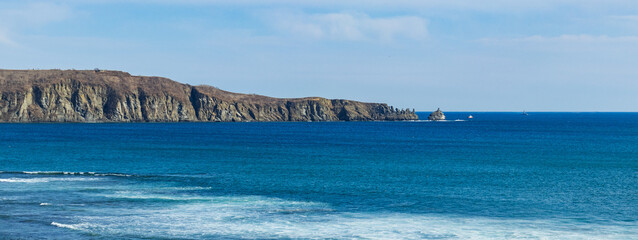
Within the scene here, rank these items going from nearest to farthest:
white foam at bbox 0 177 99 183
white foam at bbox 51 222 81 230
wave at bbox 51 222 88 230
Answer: wave at bbox 51 222 88 230
white foam at bbox 51 222 81 230
white foam at bbox 0 177 99 183

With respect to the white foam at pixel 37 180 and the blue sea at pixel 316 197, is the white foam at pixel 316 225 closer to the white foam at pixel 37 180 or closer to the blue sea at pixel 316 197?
the blue sea at pixel 316 197

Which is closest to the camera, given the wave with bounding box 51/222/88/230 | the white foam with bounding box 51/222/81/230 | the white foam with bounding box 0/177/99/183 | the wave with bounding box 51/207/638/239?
the wave with bounding box 51/207/638/239

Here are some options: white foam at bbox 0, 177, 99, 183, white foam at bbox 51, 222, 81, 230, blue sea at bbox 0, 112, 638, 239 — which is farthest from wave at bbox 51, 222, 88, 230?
white foam at bbox 0, 177, 99, 183

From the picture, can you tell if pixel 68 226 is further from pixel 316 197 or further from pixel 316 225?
pixel 316 197

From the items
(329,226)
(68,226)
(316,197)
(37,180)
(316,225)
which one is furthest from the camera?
(37,180)

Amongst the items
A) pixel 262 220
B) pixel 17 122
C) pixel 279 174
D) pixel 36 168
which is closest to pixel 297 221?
pixel 262 220

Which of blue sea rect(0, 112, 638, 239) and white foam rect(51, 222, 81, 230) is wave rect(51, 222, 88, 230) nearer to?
white foam rect(51, 222, 81, 230)

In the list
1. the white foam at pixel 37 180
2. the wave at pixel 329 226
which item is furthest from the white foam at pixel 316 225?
the white foam at pixel 37 180

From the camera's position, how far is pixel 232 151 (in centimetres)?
9700

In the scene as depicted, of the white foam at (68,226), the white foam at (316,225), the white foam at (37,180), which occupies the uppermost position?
the white foam at (316,225)

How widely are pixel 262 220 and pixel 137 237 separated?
7.86 meters

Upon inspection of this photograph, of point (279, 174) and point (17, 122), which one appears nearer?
point (279, 174)

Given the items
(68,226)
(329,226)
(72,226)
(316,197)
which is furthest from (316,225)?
(68,226)

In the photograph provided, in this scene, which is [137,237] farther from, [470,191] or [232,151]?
[232,151]
